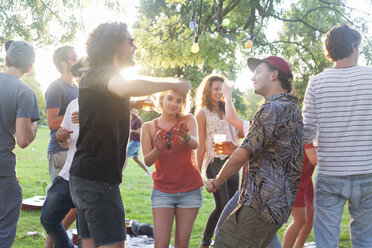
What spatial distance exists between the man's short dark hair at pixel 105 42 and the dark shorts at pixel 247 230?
4.12ft

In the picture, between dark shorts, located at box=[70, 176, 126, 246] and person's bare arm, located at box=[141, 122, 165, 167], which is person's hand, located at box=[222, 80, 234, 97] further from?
dark shorts, located at box=[70, 176, 126, 246]

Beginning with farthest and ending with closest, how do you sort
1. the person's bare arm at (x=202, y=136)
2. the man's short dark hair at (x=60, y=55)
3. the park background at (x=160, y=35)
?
the park background at (x=160, y=35) < the person's bare arm at (x=202, y=136) < the man's short dark hair at (x=60, y=55)

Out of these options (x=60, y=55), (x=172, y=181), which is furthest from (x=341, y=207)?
(x=60, y=55)

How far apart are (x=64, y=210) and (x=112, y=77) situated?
1.80 metres

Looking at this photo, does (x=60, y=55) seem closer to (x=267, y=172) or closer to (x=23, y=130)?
(x=23, y=130)

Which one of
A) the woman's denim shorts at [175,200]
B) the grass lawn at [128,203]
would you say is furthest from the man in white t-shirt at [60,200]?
the grass lawn at [128,203]

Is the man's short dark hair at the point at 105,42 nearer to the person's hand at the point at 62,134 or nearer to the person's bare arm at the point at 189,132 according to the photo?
the person's bare arm at the point at 189,132

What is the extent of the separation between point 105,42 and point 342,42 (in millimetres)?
Result: 1862

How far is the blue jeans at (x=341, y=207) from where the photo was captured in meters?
3.03

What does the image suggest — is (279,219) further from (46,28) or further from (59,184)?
(46,28)

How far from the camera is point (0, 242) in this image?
3051 millimetres

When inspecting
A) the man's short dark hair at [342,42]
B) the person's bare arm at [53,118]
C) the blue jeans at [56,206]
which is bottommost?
the blue jeans at [56,206]

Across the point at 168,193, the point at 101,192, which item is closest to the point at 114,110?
the point at 101,192

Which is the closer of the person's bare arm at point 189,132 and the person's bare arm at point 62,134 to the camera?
the person's bare arm at point 189,132
